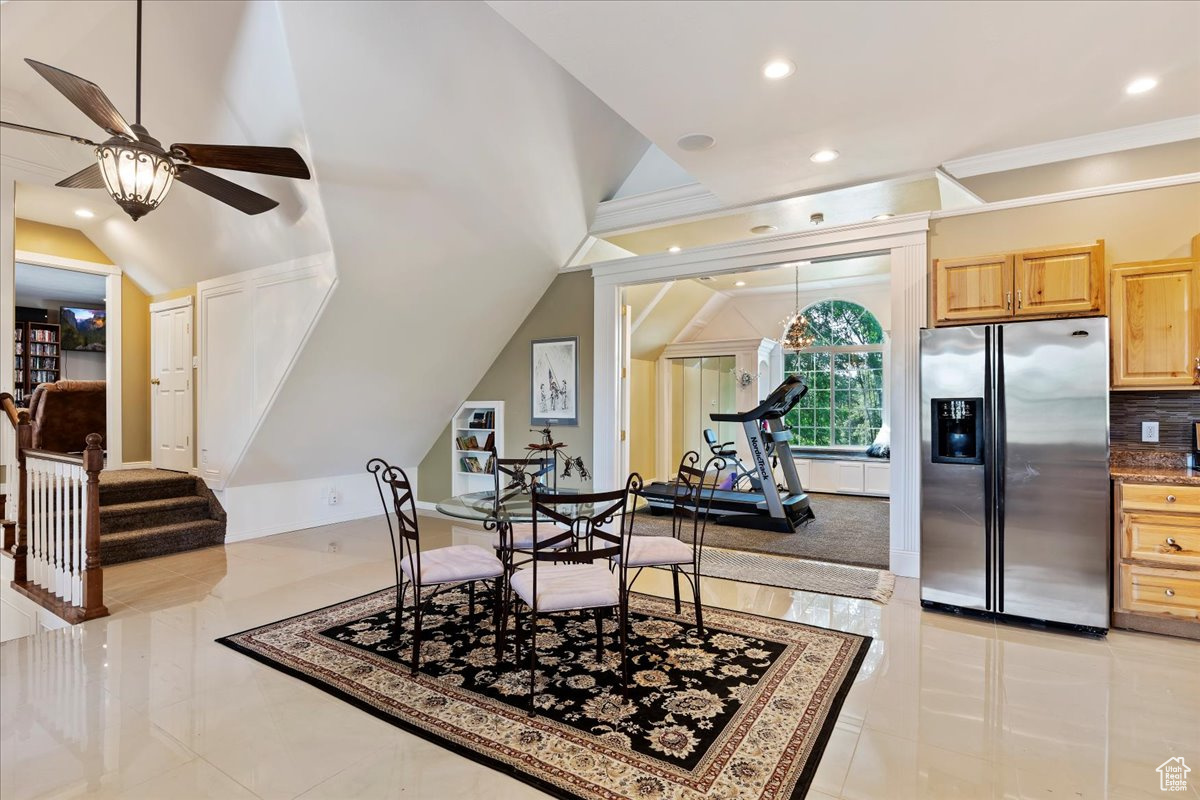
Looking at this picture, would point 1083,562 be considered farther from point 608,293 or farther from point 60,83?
point 60,83

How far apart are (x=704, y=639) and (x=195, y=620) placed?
2.99m

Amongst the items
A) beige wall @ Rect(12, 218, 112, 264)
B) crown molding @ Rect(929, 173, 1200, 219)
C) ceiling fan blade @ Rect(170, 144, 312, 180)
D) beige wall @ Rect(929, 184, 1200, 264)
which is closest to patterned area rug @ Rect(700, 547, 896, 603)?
beige wall @ Rect(929, 184, 1200, 264)

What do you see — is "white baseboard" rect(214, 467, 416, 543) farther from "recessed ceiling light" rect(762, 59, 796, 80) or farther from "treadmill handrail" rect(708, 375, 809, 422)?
"recessed ceiling light" rect(762, 59, 796, 80)

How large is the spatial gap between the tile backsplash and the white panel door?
7.72 metres

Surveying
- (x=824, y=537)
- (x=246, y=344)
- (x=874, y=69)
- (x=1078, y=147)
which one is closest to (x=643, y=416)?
(x=824, y=537)

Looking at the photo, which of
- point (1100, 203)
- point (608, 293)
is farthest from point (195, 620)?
point (1100, 203)

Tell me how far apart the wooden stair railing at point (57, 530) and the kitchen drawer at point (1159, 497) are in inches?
234

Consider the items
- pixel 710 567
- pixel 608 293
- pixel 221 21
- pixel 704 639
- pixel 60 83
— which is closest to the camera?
pixel 60 83

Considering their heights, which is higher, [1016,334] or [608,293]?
[608,293]

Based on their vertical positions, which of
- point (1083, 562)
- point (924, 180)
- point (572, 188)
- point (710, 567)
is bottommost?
point (710, 567)

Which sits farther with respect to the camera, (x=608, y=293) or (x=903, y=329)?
(x=608, y=293)

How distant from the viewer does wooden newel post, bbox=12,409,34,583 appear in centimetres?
412

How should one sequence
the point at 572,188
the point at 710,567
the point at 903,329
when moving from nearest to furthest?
the point at 903,329, the point at 710,567, the point at 572,188

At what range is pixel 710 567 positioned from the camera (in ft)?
14.8
